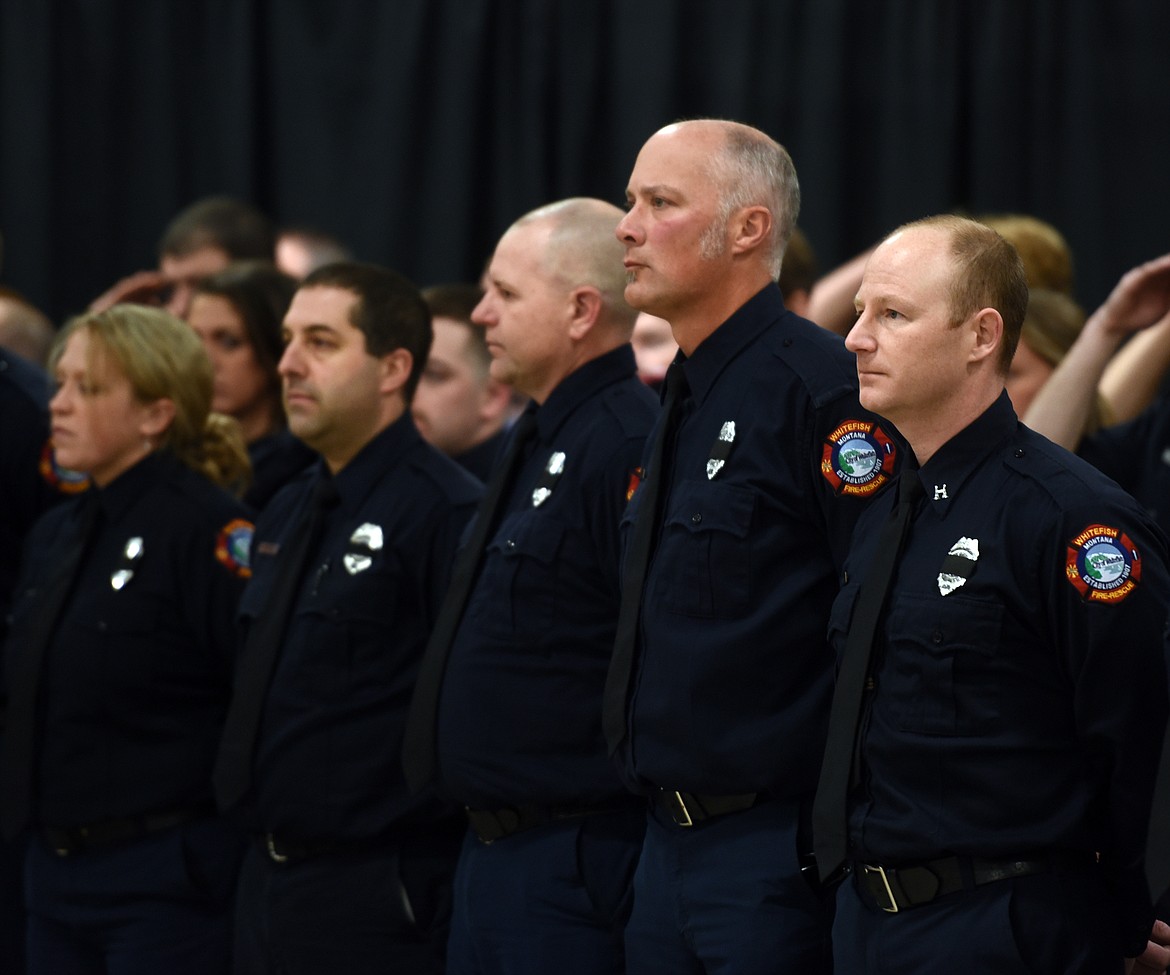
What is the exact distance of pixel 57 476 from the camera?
4199 millimetres

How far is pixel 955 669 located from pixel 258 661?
1.52 meters

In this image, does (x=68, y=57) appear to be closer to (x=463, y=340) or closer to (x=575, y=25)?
(x=575, y=25)

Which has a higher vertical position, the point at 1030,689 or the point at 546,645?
the point at 1030,689

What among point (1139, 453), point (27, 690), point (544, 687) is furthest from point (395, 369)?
point (1139, 453)

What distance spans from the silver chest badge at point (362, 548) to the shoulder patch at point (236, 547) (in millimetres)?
340

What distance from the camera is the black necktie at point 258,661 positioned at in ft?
10.6

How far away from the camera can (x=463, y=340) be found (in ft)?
13.9

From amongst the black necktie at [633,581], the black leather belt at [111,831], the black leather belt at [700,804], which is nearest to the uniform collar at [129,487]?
the black leather belt at [111,831]

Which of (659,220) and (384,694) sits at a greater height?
(659,220)

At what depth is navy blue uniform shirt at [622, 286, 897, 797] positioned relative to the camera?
2.51 metres

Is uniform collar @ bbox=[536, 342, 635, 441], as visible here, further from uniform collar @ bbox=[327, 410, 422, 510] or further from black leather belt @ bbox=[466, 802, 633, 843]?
black leather belt @ bbox=[466, 802, 633, 843]

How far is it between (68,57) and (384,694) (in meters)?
3.33

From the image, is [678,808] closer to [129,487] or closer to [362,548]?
[362,548]

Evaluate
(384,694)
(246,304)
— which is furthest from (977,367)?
(246,304)
